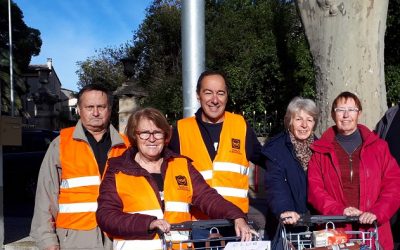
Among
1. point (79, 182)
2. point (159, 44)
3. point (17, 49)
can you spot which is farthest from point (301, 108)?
point (17, 49)

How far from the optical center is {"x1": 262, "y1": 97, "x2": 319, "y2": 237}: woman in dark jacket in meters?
3.83

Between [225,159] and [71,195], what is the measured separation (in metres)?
1.17

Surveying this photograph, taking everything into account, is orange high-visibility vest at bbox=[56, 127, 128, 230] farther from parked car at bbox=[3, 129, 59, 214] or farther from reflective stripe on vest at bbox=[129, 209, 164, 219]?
parked car at bbox=[3, 129, 59, 214]

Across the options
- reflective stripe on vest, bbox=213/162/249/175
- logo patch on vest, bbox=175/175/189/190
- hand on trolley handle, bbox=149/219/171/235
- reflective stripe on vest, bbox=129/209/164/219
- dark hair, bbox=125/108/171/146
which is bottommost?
hand on trolley handle, bbox=149/219/171/235

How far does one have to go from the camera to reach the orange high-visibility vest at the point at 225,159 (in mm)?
3945

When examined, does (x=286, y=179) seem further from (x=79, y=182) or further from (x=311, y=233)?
(x=79, y=182)

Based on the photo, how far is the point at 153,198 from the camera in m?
3.14

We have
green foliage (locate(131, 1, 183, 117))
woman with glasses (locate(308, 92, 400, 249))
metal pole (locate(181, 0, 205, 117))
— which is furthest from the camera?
green foliage (locate(131, 1, 183, 117))

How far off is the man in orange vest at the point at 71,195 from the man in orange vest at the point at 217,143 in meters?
0.67

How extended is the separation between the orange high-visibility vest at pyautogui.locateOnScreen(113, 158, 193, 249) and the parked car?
433 inches

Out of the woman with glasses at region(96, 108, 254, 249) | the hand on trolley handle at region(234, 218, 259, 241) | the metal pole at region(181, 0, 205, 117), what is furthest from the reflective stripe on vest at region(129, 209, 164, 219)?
the metal pole at region(181, 0, 205, 117)

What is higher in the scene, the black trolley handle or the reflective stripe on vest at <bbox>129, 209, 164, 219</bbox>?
the reflective stripe on vest at <bbox>129, 209, 164, 219</bbox>

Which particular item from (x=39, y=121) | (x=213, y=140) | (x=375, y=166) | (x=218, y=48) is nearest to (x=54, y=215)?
(x=213, y=140)

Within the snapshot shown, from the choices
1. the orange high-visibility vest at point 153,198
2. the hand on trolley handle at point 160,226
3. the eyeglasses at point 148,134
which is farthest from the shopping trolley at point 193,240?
the eyeglasses at point 148,134
